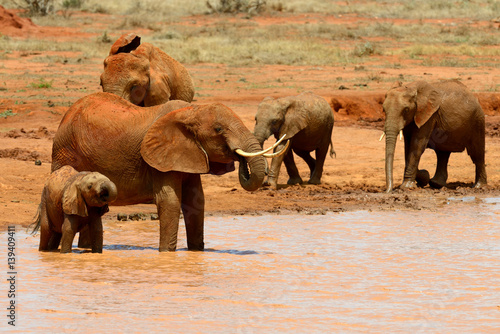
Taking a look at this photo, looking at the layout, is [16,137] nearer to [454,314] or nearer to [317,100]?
[317,100]

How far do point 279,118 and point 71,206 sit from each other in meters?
6.45

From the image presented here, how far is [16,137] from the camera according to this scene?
1636 cm

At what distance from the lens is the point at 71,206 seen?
7.66m

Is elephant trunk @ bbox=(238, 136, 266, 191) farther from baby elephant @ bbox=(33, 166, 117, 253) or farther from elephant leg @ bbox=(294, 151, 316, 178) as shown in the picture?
elephant leg @ bbox=(294, 151, 316, 178)

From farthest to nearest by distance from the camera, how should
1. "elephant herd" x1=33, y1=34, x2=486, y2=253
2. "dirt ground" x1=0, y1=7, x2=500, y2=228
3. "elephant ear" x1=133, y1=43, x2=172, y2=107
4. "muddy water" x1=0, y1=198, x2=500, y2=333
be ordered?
"dirt ground" x1=0, y1=7, x2=500, y2=228 → "elephant ear" x1=133, y1=43, x2=172, y2=107 → "elephant herd" x1=33, y1=34, x2=486, y2=253 → "muddy water" x1=0, y1=198, x2=500, y2=333

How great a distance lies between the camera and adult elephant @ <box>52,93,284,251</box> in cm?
773

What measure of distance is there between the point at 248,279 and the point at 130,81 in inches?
142

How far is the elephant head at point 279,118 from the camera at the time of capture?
1360 centimetres

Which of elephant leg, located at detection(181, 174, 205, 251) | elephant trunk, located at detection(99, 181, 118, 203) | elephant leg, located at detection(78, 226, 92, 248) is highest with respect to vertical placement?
elephant trunk, located at detection(99, 181, 118, 203)

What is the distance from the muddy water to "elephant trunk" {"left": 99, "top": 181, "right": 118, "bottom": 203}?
585 millimetres

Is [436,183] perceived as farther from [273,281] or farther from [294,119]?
[273,281]

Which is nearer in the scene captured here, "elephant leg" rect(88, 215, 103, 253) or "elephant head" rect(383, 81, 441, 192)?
"elephant leg" rect(88, 215, 103, 253)

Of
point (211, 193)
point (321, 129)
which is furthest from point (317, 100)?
point (211, 193)

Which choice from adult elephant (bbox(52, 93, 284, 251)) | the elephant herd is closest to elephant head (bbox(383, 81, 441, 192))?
the elephant herd
